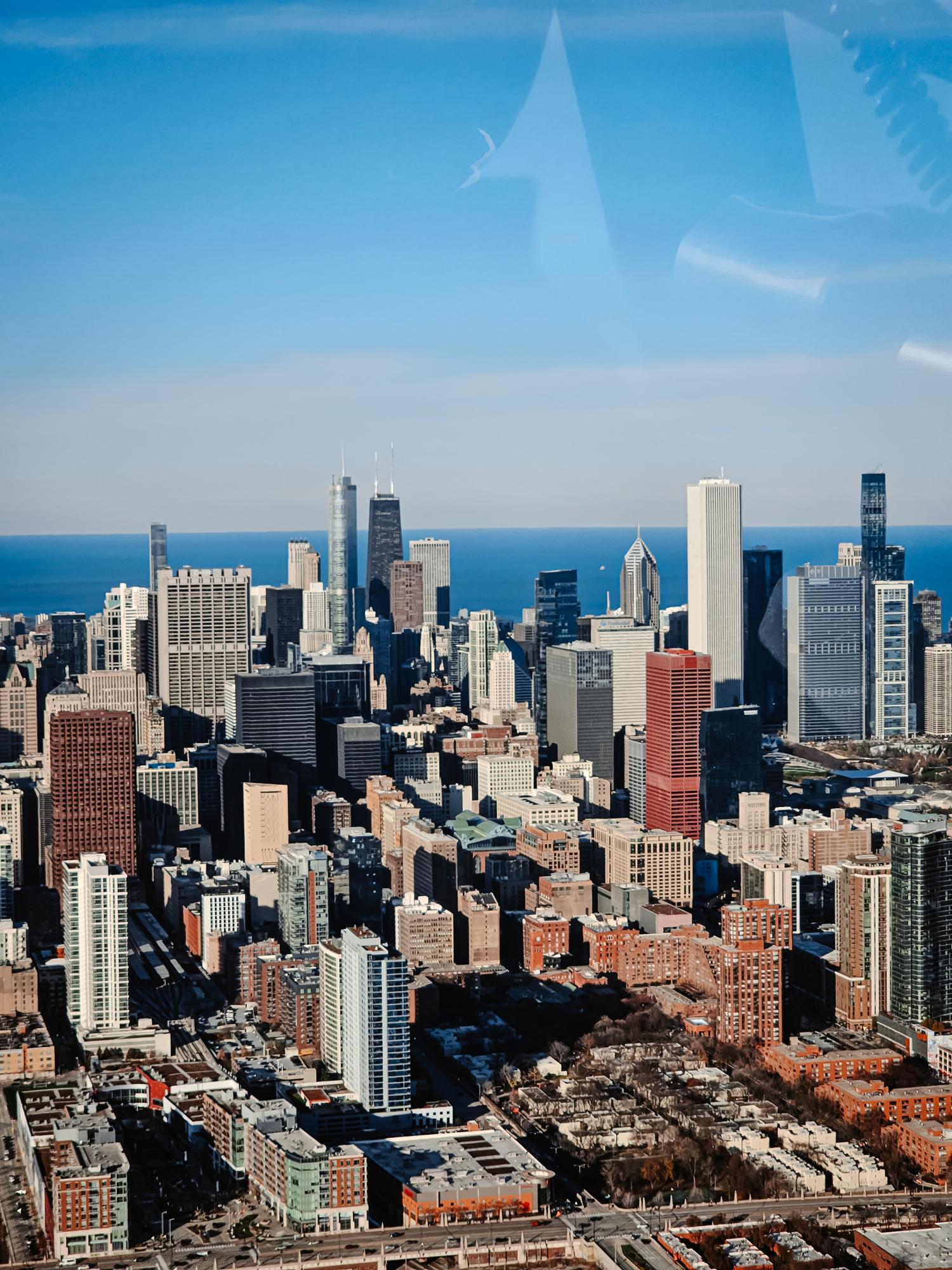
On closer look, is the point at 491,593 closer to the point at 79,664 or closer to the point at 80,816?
the point at 79,664

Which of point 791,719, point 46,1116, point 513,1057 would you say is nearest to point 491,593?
point 791,719

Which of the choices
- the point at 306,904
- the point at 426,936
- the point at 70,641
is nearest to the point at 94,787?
the point at 306,904

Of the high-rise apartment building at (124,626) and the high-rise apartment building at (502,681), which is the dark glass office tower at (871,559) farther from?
the high-rise apartment building at (124,626)

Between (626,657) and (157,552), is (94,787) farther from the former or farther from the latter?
(626,657)

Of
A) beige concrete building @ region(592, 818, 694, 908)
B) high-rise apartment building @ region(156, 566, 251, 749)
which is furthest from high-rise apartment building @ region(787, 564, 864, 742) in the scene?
beige concrete building @ region(592, 818, 694, 908)

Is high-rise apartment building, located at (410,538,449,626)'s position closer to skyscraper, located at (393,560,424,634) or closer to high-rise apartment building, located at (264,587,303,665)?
skyscraper, located at (393,560,424,634)

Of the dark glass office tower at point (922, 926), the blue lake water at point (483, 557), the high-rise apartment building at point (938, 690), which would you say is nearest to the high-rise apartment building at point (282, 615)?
the blue lake water at point (483, 557)
